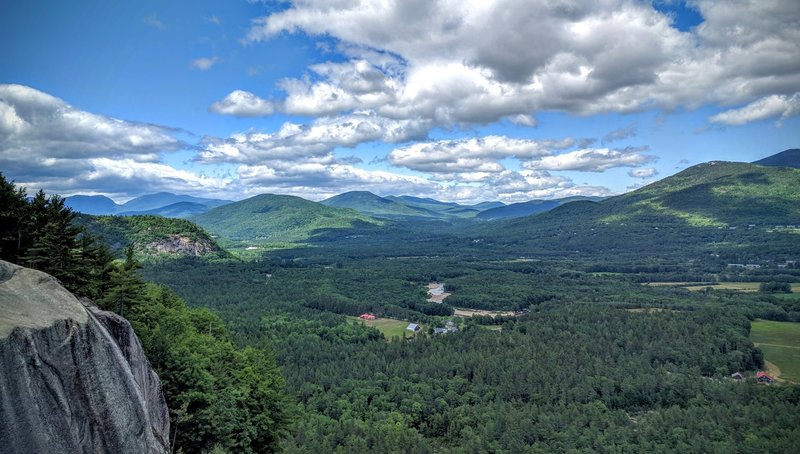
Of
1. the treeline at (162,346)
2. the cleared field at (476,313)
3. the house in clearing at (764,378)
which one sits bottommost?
the house in clearing at (764,378)

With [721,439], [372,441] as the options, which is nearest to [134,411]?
[372,441]

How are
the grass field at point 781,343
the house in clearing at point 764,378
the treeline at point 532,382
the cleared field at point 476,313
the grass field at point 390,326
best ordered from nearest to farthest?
the treeline at point 532,382 < the house in clearing at point 764,378 < the grass field at point 781,343 < the grass field at point 390,326 < the cleared field at point 476,313

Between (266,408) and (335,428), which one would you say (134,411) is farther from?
(335,428)

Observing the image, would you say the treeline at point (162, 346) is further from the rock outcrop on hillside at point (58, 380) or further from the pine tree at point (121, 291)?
the rock outcrop on hillside at point (58, 380)

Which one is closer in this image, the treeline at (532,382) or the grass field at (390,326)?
the treeline at (532,382)

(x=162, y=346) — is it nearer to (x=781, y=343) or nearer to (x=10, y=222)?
(x=10, y=222)

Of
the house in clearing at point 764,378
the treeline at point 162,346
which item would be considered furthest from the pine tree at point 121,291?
the house in clearing at point 764,378

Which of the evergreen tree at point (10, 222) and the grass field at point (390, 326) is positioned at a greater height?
the evergreen tree at point (10, 222)
